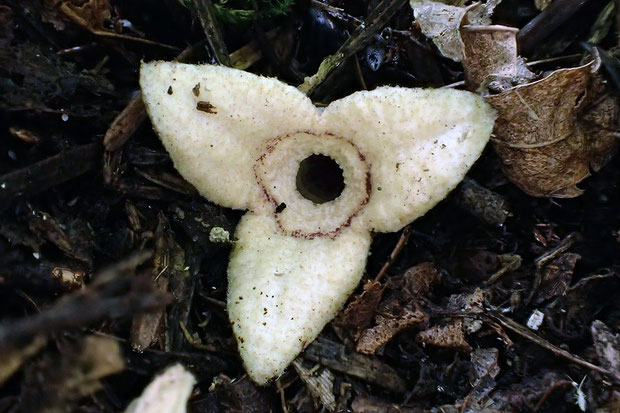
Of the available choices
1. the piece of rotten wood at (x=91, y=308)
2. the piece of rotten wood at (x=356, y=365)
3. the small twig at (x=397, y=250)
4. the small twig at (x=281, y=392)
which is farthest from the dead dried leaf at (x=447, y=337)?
the piece of rotten wood at (x=91, y=308)

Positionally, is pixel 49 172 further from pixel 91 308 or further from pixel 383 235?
pixel 383 235

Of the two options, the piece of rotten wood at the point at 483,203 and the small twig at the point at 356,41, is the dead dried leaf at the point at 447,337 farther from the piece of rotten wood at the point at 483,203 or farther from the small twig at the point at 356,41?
the small twig at the point at 356,41

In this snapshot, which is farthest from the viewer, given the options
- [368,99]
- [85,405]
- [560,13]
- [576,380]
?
[560,13]

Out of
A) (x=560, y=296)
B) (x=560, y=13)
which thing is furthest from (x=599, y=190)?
(x=560, y=13)

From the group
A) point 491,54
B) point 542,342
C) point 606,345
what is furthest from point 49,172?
point 606,345

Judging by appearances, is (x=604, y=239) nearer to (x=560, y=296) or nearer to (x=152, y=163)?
(x=560, y=296)

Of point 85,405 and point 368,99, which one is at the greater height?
point 368,99

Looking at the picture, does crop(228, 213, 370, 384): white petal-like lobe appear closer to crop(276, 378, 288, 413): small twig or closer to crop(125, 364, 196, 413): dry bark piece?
crop(276, 378, 288, 413): small twig
